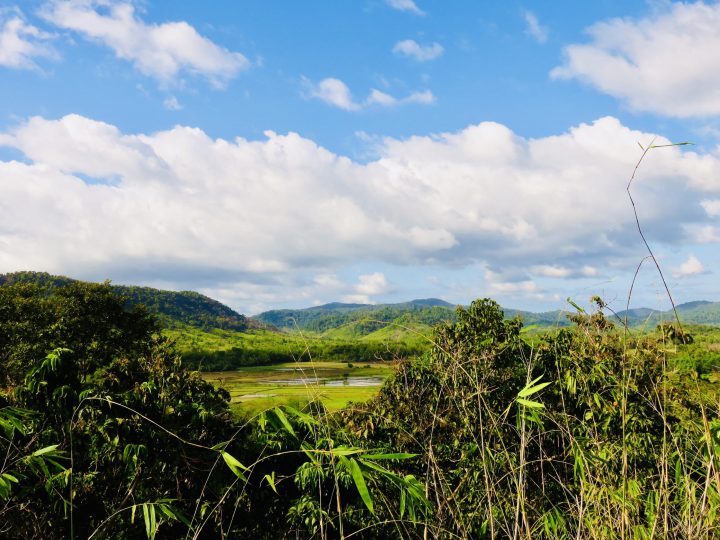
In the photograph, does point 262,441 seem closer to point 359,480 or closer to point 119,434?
point 119,434

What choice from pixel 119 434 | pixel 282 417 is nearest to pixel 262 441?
pixel 119 434

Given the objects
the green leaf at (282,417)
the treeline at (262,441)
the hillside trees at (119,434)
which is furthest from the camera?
the hillside trees at (119,434)

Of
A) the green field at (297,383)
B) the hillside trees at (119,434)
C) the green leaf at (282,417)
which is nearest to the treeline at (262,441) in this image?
the hillside trees at (119,434)

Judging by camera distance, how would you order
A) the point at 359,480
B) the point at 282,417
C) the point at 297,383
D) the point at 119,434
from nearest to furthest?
1. the point at 359,480
2. the point at 282,417
3. the point at 297,383
4. the point at 119,434

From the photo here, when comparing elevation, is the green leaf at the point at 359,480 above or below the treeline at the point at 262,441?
above

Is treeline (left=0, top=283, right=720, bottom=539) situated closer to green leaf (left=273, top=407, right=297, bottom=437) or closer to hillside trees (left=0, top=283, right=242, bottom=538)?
hillside trees (left=0, top=283, right=242, bottom=538)

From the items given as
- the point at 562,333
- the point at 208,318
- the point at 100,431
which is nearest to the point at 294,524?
the point at 100,431

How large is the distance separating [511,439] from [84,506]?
7627 mm

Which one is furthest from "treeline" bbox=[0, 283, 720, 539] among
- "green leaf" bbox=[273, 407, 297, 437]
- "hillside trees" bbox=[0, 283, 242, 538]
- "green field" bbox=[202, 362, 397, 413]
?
"green leaf" bbox=[273, 407, 297, 437]

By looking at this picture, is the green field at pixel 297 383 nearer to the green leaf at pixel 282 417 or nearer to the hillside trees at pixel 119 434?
the green leaf at pixel 282 417

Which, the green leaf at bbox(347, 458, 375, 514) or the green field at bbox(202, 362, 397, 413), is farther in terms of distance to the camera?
the green field at bbox(202, 362, 397, 413)

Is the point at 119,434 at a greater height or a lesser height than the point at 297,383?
lesser

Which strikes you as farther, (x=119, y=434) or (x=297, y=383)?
(x=119, y=434)

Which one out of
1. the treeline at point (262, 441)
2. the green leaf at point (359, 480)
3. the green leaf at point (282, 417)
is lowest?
the treeline at point (262, 441)
